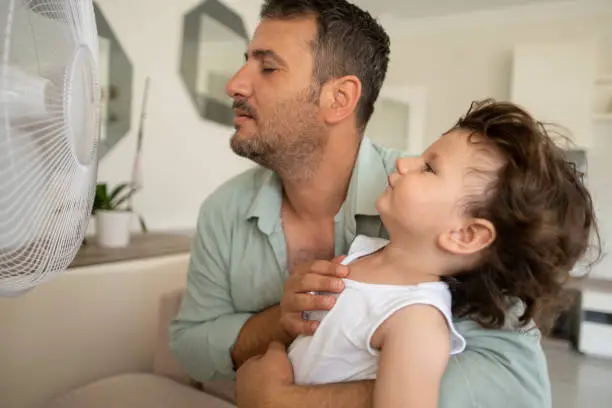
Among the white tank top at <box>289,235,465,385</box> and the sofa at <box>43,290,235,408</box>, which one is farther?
the sofa at <box>43,290,235,408</box>

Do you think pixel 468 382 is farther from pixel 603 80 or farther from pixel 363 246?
pixel 603 80

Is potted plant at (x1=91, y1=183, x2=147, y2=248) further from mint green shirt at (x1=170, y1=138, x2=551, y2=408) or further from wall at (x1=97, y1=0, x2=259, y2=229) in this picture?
mint green shirt at (x1=170, y1=138, x2=551, y2=408)

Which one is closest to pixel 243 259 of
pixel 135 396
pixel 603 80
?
pixel 135 396

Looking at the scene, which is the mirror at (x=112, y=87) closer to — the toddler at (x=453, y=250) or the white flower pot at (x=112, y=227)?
the white flower pot at (x=112, y=227)

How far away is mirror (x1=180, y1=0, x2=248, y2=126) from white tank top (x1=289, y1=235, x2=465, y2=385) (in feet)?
5.84

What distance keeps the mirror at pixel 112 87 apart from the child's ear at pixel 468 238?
1490 mm

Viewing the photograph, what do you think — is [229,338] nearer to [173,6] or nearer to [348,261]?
[348,261]

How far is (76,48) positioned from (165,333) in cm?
106

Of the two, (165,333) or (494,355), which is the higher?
(494,355)

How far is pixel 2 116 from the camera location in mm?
533

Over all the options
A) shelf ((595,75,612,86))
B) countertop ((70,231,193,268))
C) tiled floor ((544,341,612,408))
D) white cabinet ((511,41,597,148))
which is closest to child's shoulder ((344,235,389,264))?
countertop ((70,231,193,268))

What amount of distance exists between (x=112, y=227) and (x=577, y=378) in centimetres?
260

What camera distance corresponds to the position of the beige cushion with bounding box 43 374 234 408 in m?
1.34

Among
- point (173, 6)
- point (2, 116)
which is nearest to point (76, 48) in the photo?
point (2, 116)
